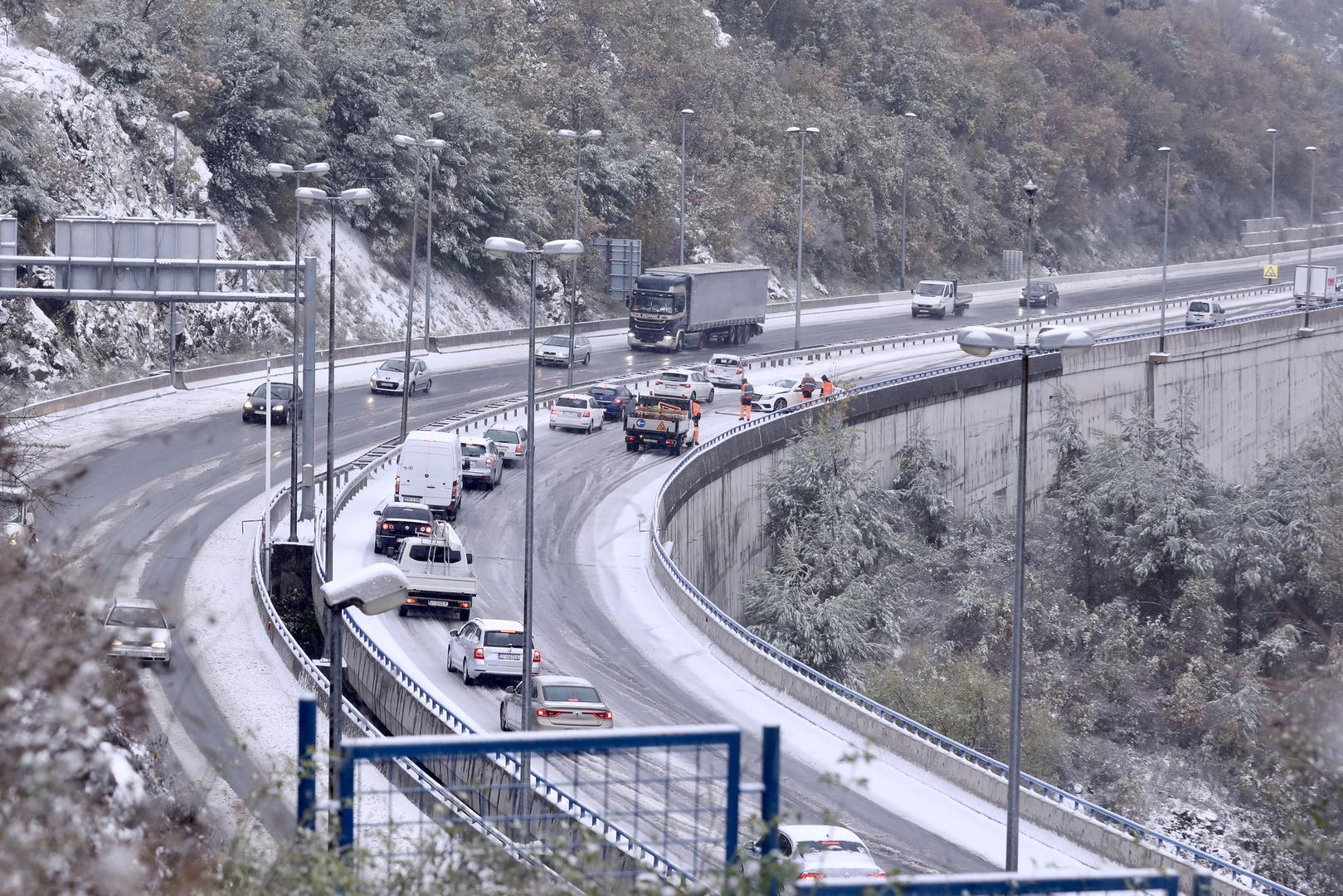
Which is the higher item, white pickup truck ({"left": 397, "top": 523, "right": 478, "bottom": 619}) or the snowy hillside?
the snowy hillside

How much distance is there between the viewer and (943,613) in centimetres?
4747

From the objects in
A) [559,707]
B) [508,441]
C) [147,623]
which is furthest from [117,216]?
[559,707]

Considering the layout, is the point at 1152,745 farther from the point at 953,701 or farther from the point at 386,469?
the point at 386,469

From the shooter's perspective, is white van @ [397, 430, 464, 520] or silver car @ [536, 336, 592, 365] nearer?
white van @ [397, 430, 464, 520]

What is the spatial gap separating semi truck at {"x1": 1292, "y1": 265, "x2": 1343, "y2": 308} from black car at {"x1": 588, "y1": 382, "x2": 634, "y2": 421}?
46.7 metres

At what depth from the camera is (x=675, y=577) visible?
34.9m

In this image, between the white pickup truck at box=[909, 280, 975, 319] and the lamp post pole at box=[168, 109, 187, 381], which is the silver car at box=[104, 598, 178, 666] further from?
the white pickup truck at box=[909, 280, 975, 319]

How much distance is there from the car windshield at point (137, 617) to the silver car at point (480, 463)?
1515cm

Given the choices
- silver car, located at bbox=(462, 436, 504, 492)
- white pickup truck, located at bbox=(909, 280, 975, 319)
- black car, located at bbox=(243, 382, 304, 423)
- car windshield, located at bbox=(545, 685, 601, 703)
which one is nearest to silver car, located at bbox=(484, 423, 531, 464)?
silver car, located at bbox=(462, 436, 504, 492)

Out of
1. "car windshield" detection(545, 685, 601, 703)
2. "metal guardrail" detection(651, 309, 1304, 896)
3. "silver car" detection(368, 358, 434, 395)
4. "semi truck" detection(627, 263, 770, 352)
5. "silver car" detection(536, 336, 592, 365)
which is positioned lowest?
"metal guardrail" detection(651, 309, 1304, 896)

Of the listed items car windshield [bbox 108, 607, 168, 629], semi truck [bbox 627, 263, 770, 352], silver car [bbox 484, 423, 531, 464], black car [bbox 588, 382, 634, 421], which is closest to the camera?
car windshield [bbox 108, 607, 168, 629]

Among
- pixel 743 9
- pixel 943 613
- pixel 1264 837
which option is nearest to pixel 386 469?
pixel 943 613

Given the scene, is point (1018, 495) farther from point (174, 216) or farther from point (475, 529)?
point (174, 216)

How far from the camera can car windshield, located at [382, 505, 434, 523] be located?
3547 cm
